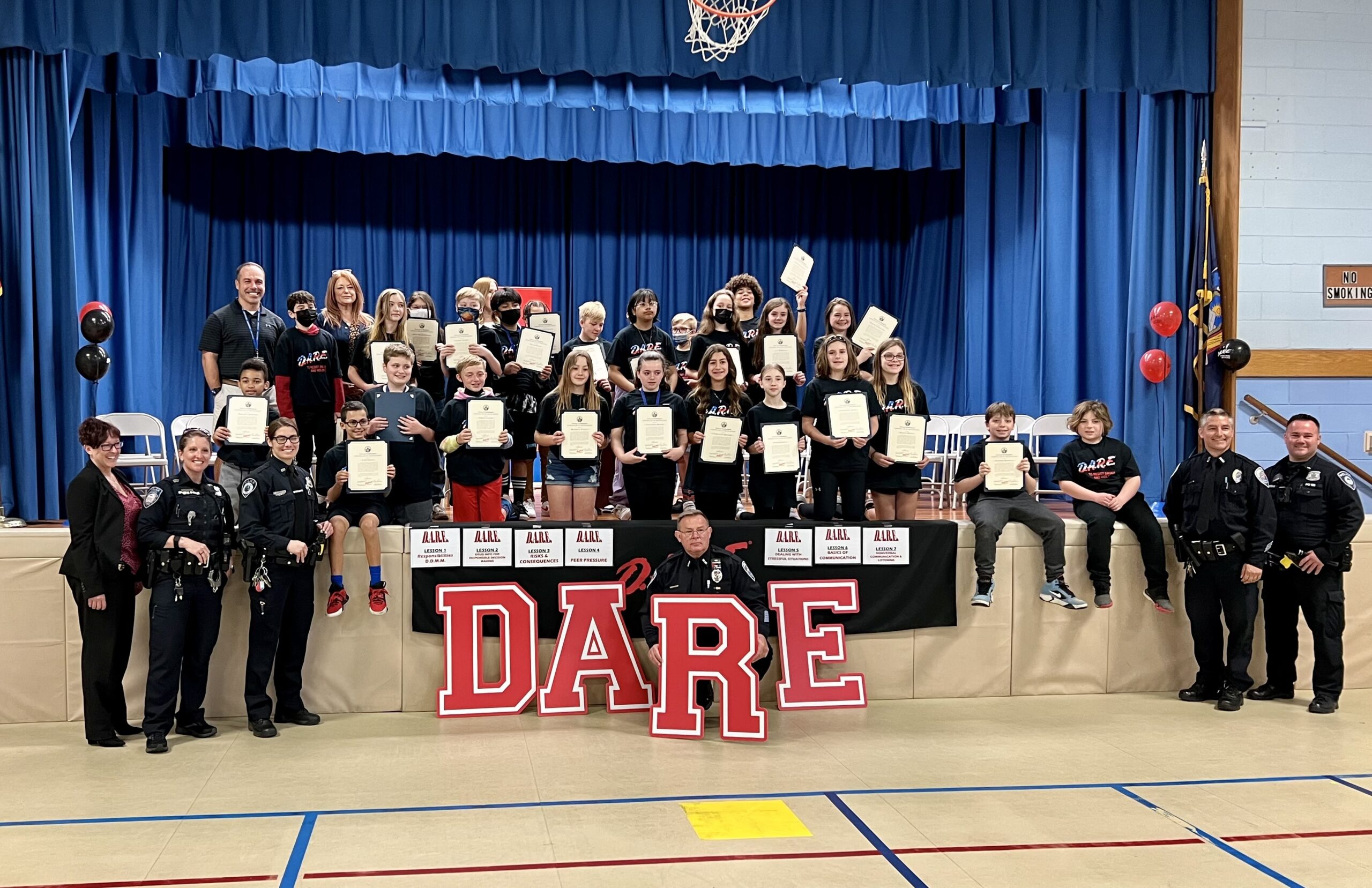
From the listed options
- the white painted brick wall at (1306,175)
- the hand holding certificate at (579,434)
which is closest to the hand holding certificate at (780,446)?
the hand holding certificate at (579,434)

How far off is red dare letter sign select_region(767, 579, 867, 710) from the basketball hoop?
13.6 feet

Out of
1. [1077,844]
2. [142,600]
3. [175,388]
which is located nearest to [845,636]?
[1077,844]

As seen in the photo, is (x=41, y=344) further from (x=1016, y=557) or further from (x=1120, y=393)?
(x=1120, y=393)

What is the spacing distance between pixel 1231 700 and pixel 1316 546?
112cm

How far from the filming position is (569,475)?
779 cm

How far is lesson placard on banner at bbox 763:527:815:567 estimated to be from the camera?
25.1 ft

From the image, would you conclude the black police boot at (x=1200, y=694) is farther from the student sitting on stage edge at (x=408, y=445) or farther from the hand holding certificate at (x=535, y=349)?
the student sitting on stage edge at (x=408, y=445)

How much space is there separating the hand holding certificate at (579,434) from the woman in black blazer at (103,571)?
2513 mm

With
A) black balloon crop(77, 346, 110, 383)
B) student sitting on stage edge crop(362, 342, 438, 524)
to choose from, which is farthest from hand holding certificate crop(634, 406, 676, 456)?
black balloon crop(77, 346, 110, 383)

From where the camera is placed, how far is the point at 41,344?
8.78m

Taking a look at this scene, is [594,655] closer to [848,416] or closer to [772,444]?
[772,444]

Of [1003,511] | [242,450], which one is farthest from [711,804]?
[242,450]

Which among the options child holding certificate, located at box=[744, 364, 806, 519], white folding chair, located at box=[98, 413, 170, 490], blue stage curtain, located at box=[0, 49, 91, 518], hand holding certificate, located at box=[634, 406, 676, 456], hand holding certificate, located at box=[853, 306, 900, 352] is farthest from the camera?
white folding chair, located at box=[98, 413, 170, 490]

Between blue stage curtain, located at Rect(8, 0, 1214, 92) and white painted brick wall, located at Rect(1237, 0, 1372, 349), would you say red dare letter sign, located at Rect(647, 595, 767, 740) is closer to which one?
blue stage curtain, located at Rect(8, 0, 1214, 92)
